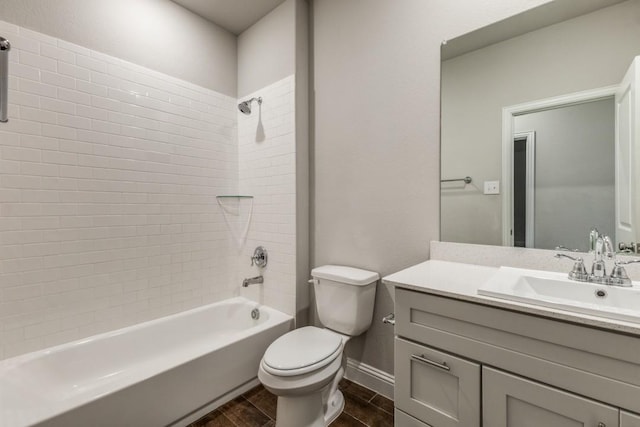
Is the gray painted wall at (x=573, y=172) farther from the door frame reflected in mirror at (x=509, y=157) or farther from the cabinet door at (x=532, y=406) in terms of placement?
the cabinet door at (x=532, y=406)

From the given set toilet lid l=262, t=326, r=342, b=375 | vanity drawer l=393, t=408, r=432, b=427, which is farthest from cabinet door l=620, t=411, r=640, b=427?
toilet lid l=262, t=326, r=342, b=375

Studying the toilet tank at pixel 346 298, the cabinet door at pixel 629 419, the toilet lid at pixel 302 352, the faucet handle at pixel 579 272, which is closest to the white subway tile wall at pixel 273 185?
the toilet tank at pixel 346 298

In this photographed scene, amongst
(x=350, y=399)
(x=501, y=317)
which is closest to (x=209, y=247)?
(x=350, y=399)

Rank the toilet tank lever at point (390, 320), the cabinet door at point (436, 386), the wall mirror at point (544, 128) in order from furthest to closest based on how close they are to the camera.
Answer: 1. the toilet tank lever at point (390, 320)
2. the wall mirror at point (544, 128)
3. the cabinet door at point (436, 386)

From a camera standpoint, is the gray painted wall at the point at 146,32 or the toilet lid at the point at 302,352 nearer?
the toilet lid at the point at 302,352

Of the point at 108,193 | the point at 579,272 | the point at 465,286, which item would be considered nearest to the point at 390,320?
the point at 465,286

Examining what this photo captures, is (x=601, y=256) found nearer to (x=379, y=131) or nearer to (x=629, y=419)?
(x=629, y=419)

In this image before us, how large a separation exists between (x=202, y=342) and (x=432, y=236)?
5.99 feet

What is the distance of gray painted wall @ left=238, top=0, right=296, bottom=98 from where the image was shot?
206cm

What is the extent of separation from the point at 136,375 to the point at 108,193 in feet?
3.62

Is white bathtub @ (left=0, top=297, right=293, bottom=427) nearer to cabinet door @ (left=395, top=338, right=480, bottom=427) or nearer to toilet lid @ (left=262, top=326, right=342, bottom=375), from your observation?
toilet lid @ (left=262, top=326, right=342, bottom=375)

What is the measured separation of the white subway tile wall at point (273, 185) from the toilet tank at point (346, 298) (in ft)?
1.12

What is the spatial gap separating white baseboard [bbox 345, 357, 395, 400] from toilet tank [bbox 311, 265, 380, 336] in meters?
0.30

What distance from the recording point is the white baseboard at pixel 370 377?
174cm
